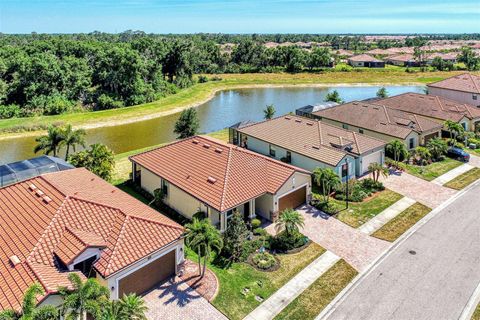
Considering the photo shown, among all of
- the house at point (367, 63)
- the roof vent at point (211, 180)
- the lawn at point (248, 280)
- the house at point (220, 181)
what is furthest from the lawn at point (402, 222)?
the house at point (367, 63)

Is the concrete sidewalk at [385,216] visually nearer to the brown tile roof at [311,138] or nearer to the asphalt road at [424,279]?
the asphalt road at [424,279]

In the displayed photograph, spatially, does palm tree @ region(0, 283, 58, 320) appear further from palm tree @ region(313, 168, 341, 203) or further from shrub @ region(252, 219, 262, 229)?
palm tree @ region(313, 168, 341, 203)

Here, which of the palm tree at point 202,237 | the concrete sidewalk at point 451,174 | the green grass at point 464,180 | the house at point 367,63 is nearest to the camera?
the palm tree at point 202,237

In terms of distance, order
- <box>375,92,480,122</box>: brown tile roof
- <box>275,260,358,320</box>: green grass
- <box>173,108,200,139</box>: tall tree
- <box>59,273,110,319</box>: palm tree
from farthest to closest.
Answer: <box>375,92,480,122</box>: brown tile roof, <box>173,108,200,139</box>: tall tree, <box>275,260,358,320</box>: green grass, <box>59,273,110,319</box>: palm tree

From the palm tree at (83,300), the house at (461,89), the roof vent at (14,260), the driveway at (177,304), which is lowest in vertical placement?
the driveway at (177,304)

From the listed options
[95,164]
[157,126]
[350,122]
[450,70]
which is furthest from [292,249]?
[450,70]

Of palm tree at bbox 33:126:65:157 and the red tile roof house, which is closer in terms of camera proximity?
the red tile roof house

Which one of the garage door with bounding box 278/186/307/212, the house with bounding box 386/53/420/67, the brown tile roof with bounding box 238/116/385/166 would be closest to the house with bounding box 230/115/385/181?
the brown tile roof with bounding box 238/116/385/166

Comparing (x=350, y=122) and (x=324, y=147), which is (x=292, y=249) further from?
(x=350, y=122)
